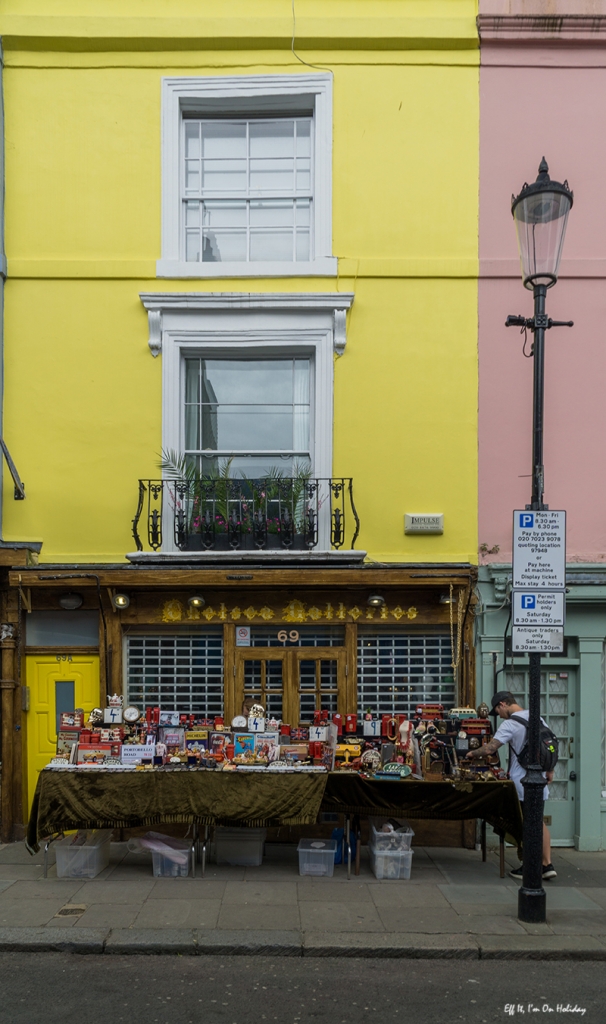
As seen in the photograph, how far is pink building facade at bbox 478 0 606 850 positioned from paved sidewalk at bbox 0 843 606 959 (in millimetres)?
2026

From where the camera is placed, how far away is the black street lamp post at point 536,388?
262 inches

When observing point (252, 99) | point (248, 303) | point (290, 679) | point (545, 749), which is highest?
point (252, 99)

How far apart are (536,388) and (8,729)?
6733 mm

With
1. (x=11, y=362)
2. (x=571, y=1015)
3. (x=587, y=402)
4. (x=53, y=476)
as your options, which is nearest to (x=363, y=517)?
(x=587, y=402)

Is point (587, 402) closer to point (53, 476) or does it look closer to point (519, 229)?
point (519, 229)

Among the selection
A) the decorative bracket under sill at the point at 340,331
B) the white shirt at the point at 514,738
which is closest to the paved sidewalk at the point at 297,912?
the white shirt at the point at 514,738

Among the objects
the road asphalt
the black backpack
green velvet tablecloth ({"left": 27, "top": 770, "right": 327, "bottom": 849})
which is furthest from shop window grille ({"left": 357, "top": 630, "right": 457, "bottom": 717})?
the road asphalt

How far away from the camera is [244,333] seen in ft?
31.3

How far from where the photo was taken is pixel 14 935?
6.45 meters

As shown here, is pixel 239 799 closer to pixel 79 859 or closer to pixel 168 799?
pixel 168 799

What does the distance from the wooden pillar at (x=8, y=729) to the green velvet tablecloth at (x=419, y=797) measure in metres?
3.71

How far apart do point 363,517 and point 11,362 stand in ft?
14.8

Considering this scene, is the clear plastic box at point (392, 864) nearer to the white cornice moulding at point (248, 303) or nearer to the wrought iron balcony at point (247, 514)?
the wrought iron balcony at point (247, 514)

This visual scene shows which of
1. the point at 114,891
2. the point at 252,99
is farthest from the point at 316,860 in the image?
the point at 252,99
